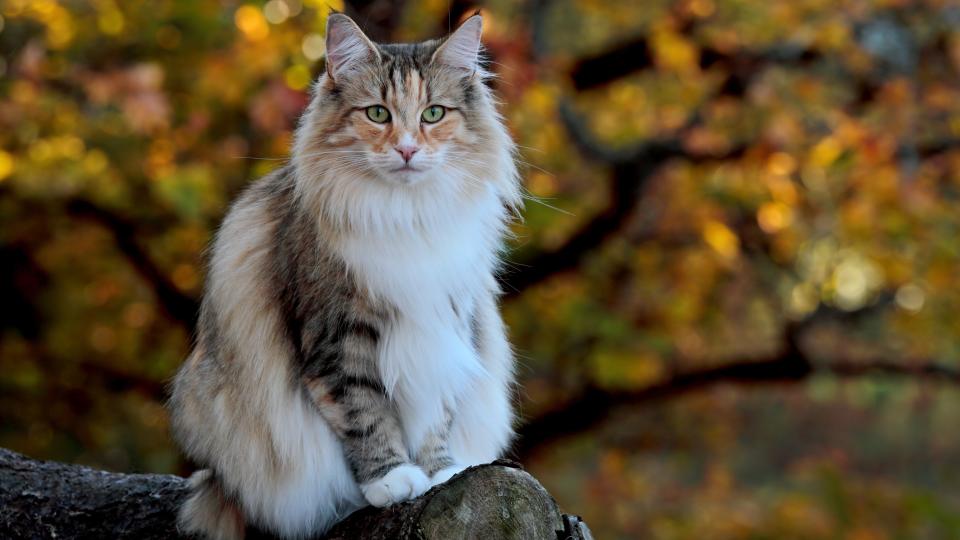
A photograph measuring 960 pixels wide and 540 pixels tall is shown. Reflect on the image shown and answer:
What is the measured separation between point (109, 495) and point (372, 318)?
887mm

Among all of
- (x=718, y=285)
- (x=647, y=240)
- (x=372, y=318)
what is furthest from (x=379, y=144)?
(x=718, y=285)

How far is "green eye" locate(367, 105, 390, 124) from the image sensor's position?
9.59ft

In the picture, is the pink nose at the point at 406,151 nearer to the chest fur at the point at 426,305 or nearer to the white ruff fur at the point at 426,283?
the white ruff fur at the point at 426,283

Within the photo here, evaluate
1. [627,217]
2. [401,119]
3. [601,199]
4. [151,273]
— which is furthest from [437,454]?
[601,199]

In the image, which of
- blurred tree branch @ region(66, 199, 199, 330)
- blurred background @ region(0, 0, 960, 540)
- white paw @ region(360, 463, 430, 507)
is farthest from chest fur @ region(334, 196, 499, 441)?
blurred tree branch @ region(66, 199, 199, 330)

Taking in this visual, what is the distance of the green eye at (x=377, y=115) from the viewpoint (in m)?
2.92

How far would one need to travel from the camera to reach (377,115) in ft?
9.62

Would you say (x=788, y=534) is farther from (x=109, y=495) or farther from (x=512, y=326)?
(x=109, y=495)

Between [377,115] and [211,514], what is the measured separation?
111 cm

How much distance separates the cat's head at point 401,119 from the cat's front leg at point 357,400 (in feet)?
1.32

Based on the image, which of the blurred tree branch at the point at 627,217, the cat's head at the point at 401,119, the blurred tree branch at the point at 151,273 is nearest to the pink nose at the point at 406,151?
the cat's head at the point at 401,119

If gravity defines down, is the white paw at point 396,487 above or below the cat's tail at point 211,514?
above

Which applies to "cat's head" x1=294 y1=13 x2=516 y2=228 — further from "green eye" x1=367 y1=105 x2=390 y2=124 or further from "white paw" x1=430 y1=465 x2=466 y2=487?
"white paw" x1=430 y1=465 x2=466 y2=487

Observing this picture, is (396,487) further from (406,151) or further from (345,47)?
(345,47)
